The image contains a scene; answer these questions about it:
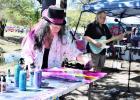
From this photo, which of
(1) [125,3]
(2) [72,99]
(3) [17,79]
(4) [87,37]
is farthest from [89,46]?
(3) [17,79]

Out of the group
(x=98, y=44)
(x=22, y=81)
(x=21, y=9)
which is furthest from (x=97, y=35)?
(x=21, y=9)

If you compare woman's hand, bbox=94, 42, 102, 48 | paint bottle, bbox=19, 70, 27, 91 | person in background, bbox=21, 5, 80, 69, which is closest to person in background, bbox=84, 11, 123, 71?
woman's hand, bbox=94, 42, 102, 48

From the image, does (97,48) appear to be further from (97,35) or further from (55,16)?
(55,16)

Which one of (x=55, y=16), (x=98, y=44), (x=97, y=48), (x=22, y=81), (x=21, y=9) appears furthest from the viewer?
(x=21, y=9)

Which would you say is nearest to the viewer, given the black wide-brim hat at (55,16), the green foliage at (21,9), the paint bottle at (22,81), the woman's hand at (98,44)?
the paint bottle at (22,81)

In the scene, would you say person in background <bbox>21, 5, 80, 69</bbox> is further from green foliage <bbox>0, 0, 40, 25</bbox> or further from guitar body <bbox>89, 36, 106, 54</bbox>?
green foliage <bbox>0, 0, 40, 25</bbox>

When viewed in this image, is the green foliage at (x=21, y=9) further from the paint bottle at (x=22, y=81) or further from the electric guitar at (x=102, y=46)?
the paint bottle at (x=22, y=81)

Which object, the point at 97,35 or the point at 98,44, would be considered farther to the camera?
the point at 97,35

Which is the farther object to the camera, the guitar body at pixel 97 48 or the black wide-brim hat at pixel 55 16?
the guitar body at pixel 97 48

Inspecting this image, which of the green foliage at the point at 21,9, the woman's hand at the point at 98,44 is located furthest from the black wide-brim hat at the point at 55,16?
the green foliage at the point at 21,9

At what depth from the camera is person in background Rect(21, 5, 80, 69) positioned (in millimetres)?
4657

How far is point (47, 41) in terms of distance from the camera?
485 centimetres

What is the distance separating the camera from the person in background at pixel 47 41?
4.66 metres

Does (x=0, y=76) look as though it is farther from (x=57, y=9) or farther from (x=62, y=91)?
(x=57, y=9)
